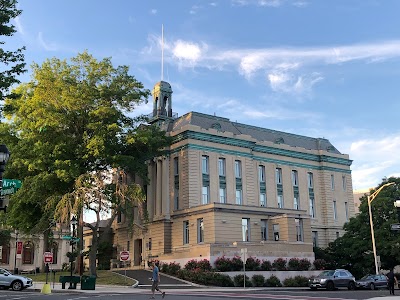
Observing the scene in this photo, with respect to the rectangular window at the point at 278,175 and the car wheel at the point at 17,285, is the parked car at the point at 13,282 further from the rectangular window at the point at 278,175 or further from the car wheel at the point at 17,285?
the rectangular window at the point at 278,175

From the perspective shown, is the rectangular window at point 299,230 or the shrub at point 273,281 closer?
the shrub at point 273,281

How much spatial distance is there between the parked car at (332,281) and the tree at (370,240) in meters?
10.3

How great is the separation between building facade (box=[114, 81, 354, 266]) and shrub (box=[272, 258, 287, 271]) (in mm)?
643

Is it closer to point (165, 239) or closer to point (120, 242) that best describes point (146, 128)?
point (165, 239)

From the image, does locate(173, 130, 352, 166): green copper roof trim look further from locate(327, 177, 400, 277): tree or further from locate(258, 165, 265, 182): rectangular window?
locate(327, 177, 400, 277): tree

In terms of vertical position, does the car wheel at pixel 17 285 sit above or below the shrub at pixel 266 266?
below

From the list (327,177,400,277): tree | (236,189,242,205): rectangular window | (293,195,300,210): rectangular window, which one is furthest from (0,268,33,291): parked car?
(293,195,300,210): rectangular window

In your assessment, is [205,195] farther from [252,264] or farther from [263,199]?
[252,264]

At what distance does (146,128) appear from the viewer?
46.3 m

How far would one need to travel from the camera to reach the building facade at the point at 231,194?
45.3 m

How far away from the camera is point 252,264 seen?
40.3 metres

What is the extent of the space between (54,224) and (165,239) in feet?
41.0

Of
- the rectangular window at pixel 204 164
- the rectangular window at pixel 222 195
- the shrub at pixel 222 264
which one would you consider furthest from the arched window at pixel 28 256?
the shrub at pixel 222 264

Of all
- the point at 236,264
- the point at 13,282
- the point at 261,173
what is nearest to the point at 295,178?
the point at 261,173
